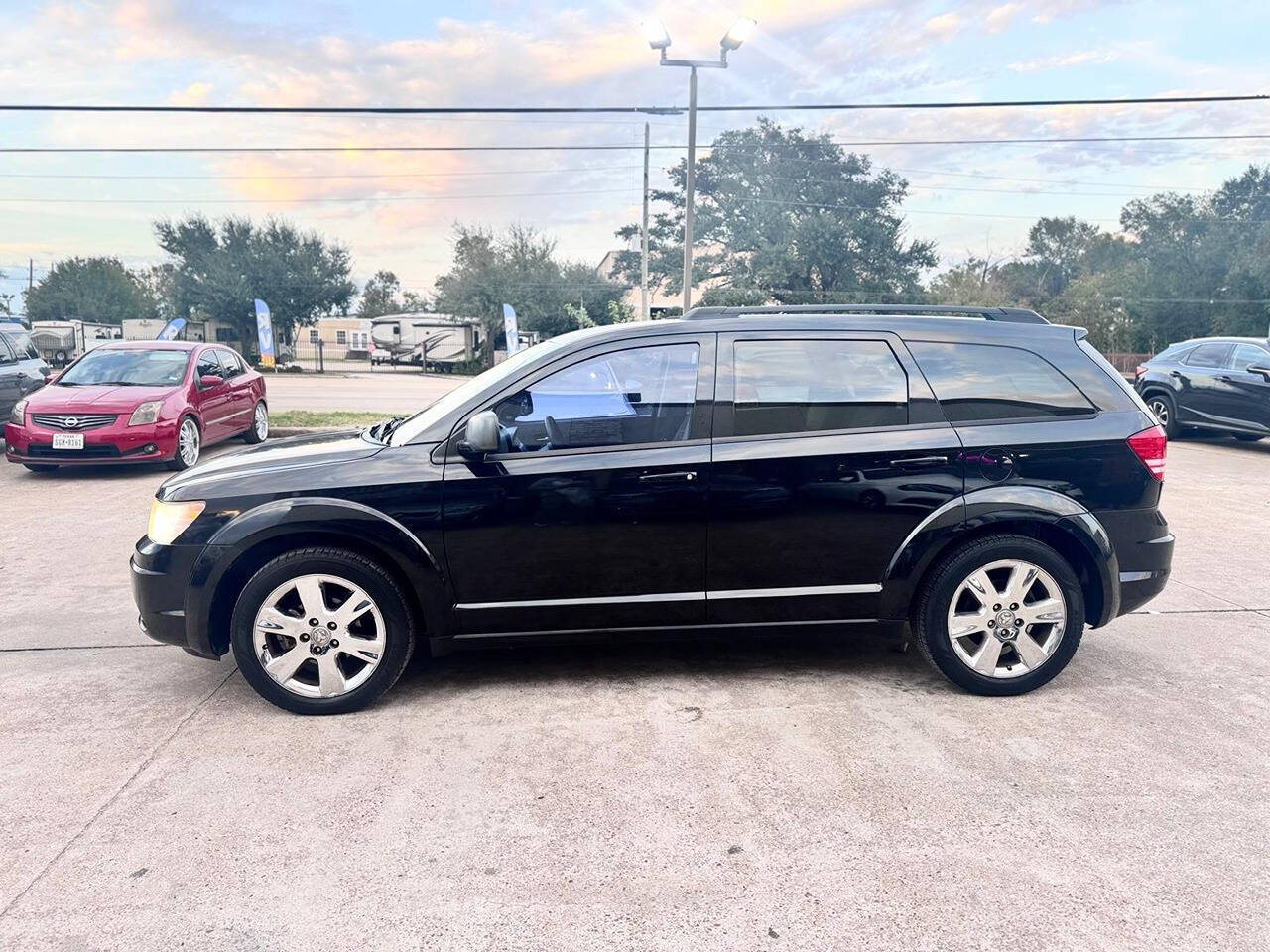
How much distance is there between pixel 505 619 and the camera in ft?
13.0

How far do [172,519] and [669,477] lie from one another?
86.9 inches

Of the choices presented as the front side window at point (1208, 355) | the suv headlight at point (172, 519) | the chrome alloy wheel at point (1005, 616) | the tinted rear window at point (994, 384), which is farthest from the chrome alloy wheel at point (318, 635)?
the front side window at point (1208, 355)

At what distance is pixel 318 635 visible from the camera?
383cm

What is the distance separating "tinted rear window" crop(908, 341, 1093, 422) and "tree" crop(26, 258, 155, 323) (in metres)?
87.7

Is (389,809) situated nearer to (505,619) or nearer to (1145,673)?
(505,619)

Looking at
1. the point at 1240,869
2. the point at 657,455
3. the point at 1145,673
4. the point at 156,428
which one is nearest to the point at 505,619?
the point at 657,455

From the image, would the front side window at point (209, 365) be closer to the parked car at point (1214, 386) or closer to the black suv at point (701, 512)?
the black suv at point (701, 512)

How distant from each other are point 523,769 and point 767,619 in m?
1.32

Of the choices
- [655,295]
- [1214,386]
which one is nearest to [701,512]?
[1214,386]

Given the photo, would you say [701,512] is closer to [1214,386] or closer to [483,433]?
[483,433]

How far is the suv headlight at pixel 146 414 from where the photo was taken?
31.6ft

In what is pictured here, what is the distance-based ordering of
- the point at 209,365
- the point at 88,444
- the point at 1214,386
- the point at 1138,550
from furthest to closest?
the point at 1214,386, the point at 209,365, the point at 88,444, the point at 1138,550

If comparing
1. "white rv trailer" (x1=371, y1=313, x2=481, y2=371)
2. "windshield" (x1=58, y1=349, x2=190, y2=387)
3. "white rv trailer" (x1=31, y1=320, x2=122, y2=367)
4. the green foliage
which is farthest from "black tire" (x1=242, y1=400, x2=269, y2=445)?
the green foliage

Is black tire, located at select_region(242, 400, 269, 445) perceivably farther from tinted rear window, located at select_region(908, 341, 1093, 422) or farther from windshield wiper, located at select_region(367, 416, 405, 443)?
tinted rear window, located at select_region(908, 341, 1093, 422)
